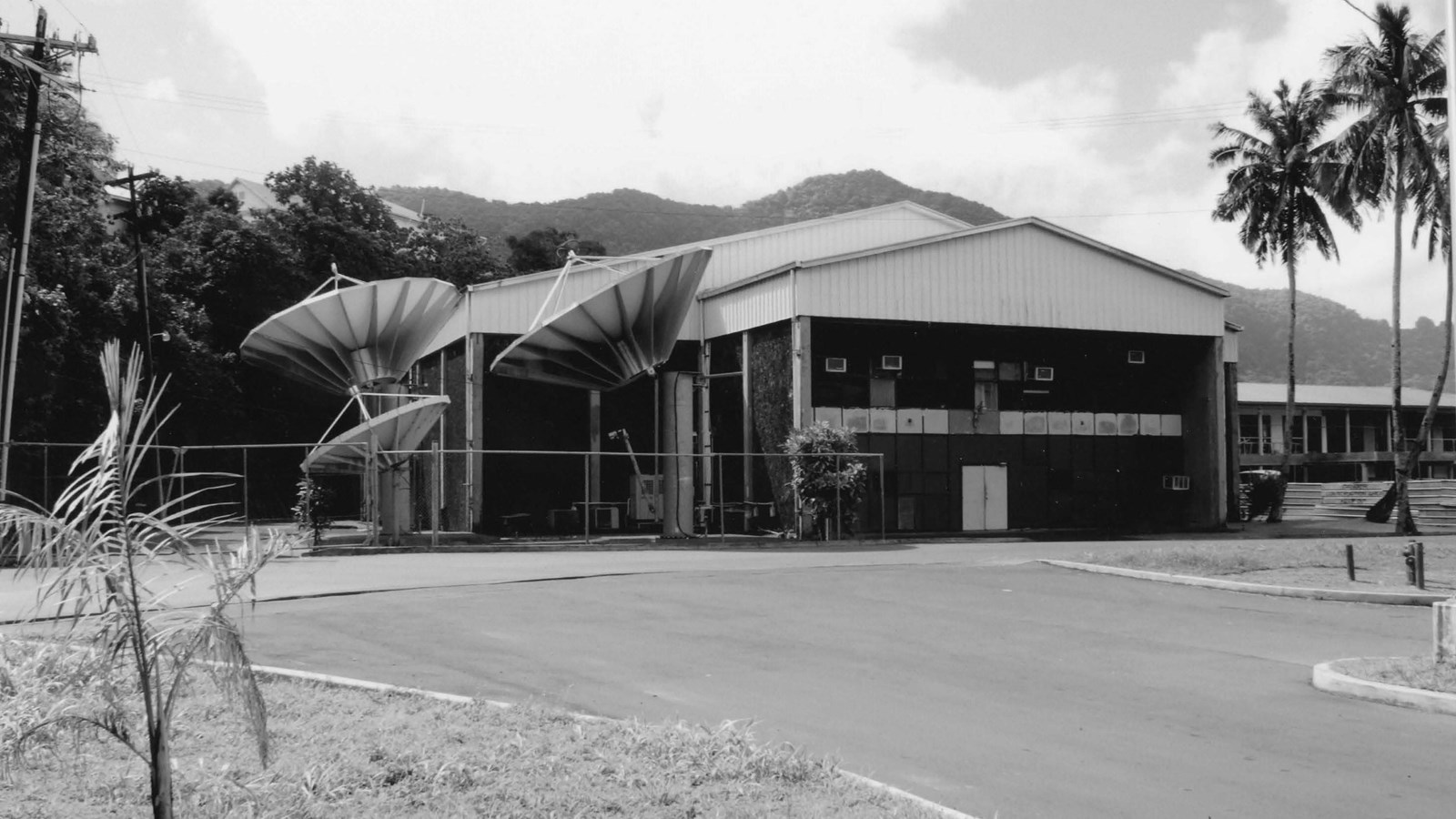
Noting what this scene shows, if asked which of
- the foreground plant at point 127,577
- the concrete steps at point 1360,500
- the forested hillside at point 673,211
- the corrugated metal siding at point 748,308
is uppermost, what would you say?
the forested hillside at point 673,211

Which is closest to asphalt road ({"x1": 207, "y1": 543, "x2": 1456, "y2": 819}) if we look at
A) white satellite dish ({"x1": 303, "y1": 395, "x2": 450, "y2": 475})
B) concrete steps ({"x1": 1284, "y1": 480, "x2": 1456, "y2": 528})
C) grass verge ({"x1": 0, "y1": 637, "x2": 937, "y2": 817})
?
grass verge ({"x1": 0, "y1": 637, "x2": 937, "y2": 817})

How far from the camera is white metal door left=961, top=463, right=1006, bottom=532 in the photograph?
34750 millimetres

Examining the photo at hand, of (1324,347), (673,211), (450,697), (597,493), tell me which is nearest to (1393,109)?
(597,493)

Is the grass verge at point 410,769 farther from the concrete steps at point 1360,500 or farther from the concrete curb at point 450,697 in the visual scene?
the concrete steps at point 1360,500

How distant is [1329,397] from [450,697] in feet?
213

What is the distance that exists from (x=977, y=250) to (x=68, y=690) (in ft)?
97.4

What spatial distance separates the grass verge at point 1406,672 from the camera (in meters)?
8.90

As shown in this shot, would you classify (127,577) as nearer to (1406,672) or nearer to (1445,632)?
(1406,672)

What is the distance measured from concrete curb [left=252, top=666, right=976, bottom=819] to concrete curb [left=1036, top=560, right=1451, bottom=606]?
35.9 feet

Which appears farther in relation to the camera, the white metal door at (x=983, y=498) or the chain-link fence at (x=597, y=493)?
the white metal door at (x=983, y=498)

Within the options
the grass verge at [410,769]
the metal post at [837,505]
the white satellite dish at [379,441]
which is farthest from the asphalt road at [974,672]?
the metal post at [837,505]

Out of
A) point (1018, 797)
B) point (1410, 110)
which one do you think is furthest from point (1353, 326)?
point (1018, 797)

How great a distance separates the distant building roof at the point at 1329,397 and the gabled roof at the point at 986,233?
2764 centimetres

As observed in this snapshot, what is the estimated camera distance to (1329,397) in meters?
63.1
